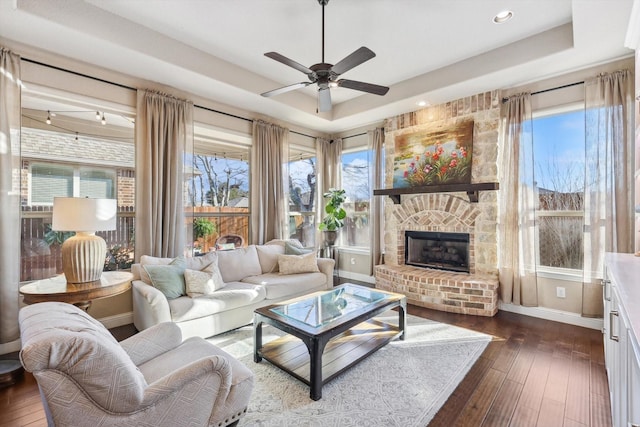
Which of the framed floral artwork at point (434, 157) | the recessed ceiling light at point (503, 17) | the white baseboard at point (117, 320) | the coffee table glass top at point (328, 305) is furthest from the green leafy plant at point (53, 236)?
the recessed ceiling light at point (503, 17)

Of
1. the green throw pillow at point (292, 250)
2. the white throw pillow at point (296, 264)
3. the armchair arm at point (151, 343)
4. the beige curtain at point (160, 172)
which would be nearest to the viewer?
the armchair arm at point (151, 343)

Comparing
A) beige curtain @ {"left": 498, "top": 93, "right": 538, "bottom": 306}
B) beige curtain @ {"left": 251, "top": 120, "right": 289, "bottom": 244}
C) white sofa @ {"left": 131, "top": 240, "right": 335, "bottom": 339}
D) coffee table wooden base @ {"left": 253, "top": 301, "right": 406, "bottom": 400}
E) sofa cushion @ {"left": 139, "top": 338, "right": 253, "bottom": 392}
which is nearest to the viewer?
sofa cushion @ {"left": 139, "top": 338, "right": 253, "bottom": 392}

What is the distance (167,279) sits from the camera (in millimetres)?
2951

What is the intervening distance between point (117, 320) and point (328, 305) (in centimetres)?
248

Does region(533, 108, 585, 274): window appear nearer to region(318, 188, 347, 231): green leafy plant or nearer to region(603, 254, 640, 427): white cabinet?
region(603, 254, 640, 427): white cabinet

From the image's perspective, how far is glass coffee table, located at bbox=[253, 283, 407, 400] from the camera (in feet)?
7.06

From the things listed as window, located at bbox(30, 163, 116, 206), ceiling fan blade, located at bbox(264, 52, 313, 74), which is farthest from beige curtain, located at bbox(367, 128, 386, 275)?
window, located at bbox(30, 163, 116, 206)

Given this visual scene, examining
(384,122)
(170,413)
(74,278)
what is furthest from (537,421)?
(384,122)

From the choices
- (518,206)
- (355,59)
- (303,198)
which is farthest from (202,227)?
(518,206)

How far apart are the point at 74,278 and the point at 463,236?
4.49m

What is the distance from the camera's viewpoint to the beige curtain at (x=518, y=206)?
366 cm

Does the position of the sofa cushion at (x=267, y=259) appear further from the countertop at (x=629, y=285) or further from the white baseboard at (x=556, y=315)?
the countertop at (x=629, y=285)

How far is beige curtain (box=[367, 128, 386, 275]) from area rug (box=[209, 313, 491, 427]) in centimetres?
225

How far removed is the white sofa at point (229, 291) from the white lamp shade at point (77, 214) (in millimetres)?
696
